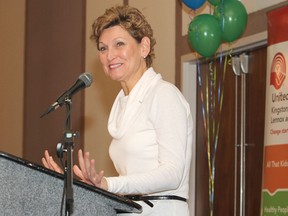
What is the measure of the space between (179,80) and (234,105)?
0.82m

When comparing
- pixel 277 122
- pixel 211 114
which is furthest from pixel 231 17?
pixel 211 114

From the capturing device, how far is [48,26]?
8945 millimetres

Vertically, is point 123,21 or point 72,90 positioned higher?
point 123,21

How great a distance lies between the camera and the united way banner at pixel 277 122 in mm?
4516

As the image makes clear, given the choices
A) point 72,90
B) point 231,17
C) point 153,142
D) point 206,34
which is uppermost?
point 231,17

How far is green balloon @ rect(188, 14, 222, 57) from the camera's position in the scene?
5.16 meters

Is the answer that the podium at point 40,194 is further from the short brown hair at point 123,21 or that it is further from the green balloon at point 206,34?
the green balloon at point 206,34

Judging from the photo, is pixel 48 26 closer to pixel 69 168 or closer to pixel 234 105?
pixel 234 105

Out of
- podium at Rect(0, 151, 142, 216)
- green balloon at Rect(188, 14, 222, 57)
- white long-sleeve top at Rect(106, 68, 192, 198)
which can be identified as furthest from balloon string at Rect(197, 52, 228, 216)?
podium at Rect(0, 151, 142, 216)

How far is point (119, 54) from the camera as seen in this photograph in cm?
259

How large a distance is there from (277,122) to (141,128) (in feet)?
7.79

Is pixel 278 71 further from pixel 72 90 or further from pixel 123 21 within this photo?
pixel 72 90

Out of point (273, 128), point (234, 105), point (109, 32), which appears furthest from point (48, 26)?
point (109, 32)

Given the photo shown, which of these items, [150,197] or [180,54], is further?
[180,54]
